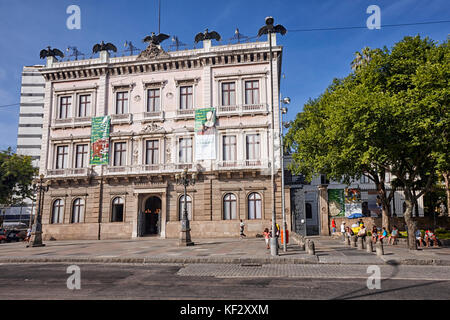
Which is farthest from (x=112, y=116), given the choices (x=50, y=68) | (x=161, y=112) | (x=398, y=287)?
(x=398, y=287)

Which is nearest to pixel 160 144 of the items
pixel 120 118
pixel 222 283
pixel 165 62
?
pixel 120 118

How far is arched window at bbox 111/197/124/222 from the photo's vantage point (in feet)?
100

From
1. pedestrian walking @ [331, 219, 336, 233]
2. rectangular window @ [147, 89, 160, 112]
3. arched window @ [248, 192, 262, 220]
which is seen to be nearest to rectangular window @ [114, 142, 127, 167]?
rectangular window @ [147, 89, 160, 112]

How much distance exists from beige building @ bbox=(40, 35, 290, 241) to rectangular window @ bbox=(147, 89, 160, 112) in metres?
0.10

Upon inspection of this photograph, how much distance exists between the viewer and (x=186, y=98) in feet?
102

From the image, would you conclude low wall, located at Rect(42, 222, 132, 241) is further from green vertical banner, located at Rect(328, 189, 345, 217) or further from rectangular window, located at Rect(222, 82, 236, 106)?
green vertical banner, located at Rect(328, 189, 345, 217)

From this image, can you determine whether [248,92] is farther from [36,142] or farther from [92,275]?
[36,142]

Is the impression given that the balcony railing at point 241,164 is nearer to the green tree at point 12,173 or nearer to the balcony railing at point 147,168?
the balcony railing at point 147,168

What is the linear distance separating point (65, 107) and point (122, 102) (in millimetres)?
6340

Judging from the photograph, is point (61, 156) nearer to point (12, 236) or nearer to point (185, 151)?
point (185, 151)

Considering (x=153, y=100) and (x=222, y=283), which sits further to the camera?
(x=153, y=100)

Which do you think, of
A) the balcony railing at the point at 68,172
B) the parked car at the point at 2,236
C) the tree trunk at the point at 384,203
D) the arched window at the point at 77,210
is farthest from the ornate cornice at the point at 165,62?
the parked car at the point at 2,236

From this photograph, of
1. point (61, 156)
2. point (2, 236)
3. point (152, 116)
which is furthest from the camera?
point (2, 236)

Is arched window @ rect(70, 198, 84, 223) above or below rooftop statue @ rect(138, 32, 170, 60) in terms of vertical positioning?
below
